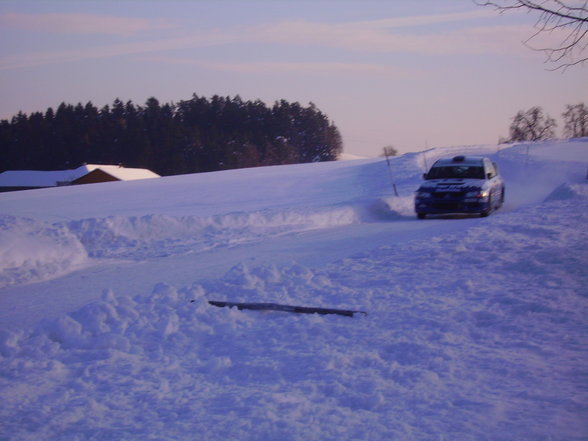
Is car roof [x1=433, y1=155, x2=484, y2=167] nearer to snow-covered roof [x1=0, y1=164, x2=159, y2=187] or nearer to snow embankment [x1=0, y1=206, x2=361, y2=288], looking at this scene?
snow embankment [x1=0, y1=206, x2=361, y2=288]

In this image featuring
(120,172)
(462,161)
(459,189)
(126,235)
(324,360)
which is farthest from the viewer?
(120,172)

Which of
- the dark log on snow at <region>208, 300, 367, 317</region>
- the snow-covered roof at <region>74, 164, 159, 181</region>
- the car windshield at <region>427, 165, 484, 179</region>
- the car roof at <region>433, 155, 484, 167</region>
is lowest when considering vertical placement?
the dark log on snow at <region>208, 300, 367, 317</region>

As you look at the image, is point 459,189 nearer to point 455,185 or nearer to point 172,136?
point 455,185

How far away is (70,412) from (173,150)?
81.5m

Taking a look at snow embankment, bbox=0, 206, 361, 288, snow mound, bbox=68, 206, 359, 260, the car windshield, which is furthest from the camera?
the car windshield

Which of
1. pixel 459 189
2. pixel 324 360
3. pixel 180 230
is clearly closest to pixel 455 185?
pixel 459 189

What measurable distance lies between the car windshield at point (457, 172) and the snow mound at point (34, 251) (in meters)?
10.1

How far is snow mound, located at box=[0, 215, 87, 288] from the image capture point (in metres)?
12.7

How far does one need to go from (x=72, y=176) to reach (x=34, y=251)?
199 feet

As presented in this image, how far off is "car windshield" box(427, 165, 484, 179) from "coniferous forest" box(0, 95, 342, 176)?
65.4 meters

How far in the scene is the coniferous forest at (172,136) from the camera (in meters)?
85.8

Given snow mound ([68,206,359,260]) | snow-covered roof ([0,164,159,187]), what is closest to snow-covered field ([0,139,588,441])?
snow mound ([68,206,359,260])

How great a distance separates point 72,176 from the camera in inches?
2825

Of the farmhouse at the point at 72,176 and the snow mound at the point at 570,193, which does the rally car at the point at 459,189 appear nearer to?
the snow mound at the point at 570,193
